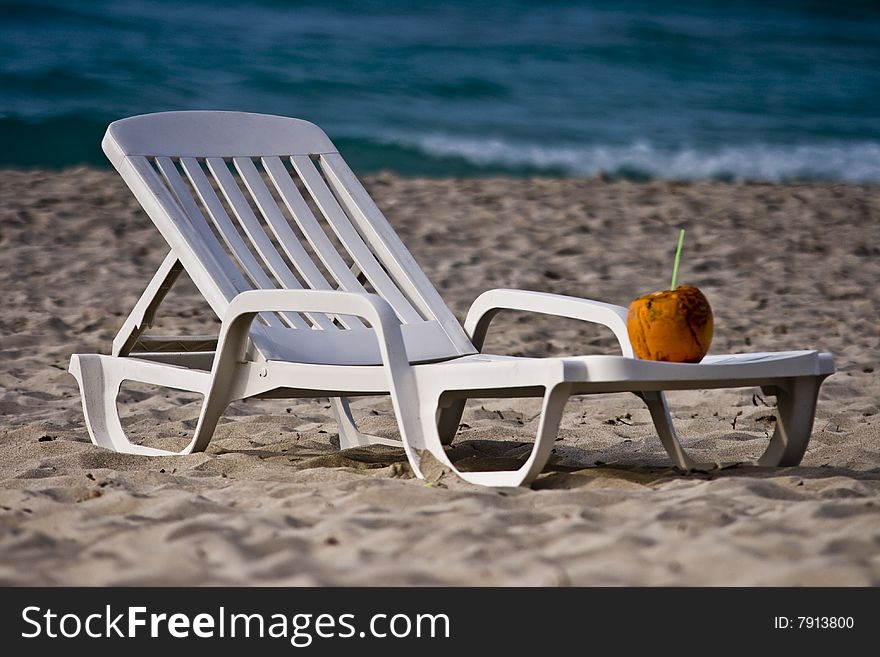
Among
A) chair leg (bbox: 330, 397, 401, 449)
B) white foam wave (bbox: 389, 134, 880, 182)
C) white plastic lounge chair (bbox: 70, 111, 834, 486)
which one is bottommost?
white foam wave (bbox: 389, 134, 880, 182)

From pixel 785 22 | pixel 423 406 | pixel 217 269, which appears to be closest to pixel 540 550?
pixel 423 406

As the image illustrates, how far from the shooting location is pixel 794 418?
9.50 feet

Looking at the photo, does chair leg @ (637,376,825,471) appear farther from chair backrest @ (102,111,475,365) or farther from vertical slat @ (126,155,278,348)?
vertical slat @ (126,155,278,348)

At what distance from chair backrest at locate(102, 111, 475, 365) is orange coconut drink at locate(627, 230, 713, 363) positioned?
0.86 meters

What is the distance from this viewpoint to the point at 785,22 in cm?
1867

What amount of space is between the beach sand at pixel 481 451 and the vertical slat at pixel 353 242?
1.54 ft

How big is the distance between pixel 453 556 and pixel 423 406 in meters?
0.70

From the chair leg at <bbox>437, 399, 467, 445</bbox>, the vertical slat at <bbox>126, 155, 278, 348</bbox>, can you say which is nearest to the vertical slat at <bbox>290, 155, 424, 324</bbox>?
the chair leg at <bbox>437, 399, 467, 445</bbox>

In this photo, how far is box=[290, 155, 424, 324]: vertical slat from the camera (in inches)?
141

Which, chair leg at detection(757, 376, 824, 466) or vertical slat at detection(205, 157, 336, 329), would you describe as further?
vertical slat at detection(205, 157, 336, 329)

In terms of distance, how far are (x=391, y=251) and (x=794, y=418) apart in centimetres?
140

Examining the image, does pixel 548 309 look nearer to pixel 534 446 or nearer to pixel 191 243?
pixel 534 446

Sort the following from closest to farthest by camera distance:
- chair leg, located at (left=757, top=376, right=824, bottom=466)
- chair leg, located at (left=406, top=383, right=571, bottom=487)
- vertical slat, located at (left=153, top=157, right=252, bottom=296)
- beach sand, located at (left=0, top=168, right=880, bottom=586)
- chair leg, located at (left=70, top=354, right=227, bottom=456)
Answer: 1. beach sand, located at (left=0, top=168, right=880, bottom=586)
2. chair leg, located at (left=406, top=383, right=571, bottom=487)
3. chair leg, located at (left=757, top=376, right=824, bottom=466)
4. vertical slat, located at (left=153, top=157, right=252, bottom=296)
5. chair leg, located at (left=70, top=354, right=227, bottom=456)

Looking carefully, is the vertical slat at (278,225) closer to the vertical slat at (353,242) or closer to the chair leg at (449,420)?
the vertical slat at (353,242)
